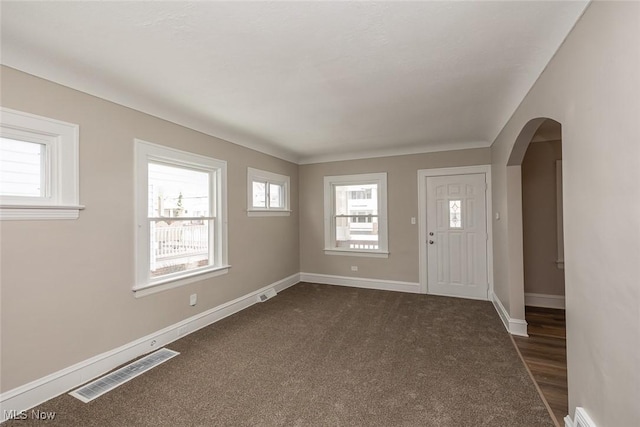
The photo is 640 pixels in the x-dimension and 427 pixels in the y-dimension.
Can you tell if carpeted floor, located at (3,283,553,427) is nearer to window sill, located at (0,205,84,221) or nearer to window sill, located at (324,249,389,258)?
window sill, located at (0,205,84,221)

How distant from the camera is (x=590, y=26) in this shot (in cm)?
141

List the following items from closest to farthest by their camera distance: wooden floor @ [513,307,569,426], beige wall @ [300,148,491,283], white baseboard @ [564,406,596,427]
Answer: white baseboard @ [564,406,596,427]
wooden floor @ [513,307,569,426]
beige wall @ [300,148,491,283]

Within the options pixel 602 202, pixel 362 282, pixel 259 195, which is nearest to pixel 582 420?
pixel 602 202

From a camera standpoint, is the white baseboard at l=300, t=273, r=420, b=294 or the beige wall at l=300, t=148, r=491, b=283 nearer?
the beige wall at l=300, t=148, r=491, b=283

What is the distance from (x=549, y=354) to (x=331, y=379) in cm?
209

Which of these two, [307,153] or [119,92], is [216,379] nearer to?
[119,92]

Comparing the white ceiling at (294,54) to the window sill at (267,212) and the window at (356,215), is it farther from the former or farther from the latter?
the window at (356,215)

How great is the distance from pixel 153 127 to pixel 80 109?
63 centimetres

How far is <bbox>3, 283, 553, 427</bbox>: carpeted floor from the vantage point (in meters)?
1.90

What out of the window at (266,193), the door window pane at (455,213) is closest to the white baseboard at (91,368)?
the window at (266,193)

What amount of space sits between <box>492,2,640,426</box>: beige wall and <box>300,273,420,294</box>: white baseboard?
308cm

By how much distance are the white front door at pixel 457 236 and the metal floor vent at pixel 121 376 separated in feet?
12.6

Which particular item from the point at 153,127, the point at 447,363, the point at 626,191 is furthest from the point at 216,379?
the point at 626,191

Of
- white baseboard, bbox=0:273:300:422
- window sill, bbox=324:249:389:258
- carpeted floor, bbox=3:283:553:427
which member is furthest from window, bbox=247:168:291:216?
carpeted floor, bbox=3:283:553:427
